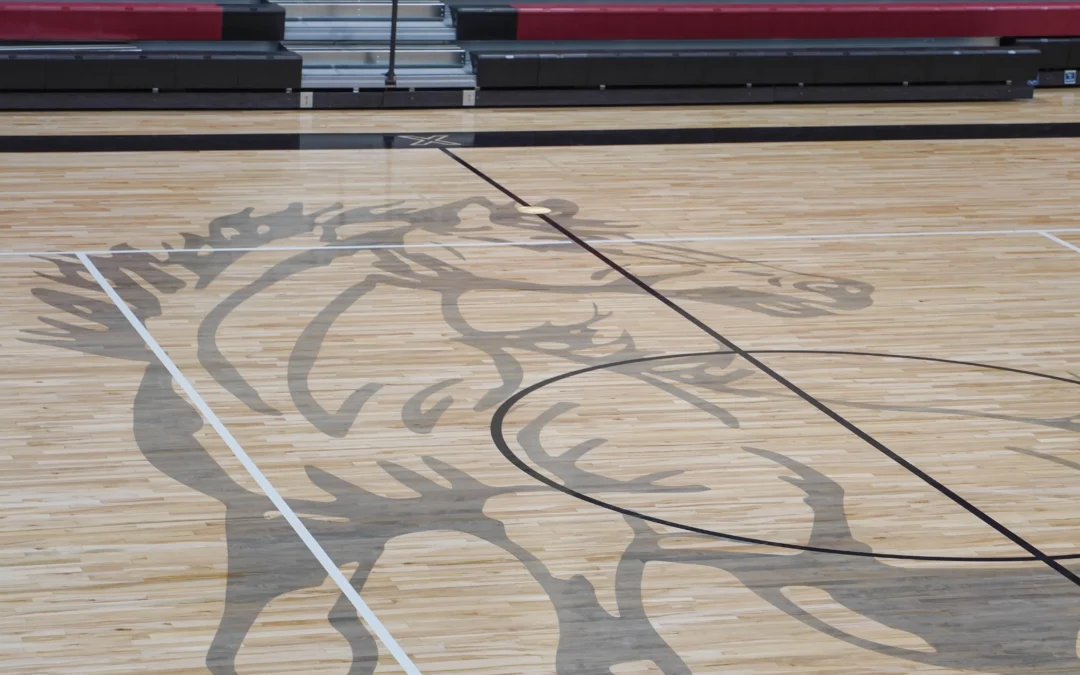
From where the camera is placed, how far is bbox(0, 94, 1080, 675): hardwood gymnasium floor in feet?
8.88

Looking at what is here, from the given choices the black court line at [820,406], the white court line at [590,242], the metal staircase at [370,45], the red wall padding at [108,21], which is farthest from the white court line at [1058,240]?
the red wall padding at [108,21]

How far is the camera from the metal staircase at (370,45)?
761 centimetres

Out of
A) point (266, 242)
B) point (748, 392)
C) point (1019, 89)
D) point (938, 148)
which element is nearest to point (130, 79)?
point (266, 242)

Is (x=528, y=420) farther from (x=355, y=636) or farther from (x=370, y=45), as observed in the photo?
(x=370, y=45)

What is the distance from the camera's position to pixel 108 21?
24.4ft

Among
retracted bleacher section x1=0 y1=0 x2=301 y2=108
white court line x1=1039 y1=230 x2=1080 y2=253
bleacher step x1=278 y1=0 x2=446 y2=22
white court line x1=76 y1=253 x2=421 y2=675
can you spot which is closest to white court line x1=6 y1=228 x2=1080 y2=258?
white court line x1=1039 y1=230 x2=1080 y2=253

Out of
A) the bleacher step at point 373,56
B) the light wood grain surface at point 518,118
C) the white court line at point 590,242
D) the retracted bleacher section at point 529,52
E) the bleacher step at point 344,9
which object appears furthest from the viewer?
the bleacher step at point 344,9

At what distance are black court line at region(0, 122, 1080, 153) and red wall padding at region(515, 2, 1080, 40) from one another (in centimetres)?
123

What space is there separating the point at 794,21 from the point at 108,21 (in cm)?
379

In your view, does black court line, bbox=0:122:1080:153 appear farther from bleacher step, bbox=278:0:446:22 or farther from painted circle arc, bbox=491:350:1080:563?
painted circle arc, bbox=491:350:1080:563

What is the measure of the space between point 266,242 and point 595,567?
101 inches

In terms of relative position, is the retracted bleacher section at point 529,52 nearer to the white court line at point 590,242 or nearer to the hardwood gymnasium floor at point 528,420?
the hardwood gymnasium floor at point 528,420

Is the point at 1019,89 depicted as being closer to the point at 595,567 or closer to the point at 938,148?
the point at 938,148

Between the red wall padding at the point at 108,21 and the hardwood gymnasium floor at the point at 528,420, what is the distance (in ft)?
4.47
